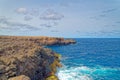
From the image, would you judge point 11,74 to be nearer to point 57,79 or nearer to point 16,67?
point 16,67

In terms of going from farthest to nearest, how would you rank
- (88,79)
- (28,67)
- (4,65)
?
(88,79), (28,67), (4,65)

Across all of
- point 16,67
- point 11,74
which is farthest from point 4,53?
point 11,74

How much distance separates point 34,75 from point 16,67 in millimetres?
A: 7352

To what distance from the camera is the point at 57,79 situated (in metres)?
46.5

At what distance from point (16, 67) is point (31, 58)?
816 centimetres

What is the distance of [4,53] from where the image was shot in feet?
137

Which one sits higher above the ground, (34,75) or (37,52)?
(37,52)

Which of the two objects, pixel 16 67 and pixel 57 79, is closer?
pixel 16 67

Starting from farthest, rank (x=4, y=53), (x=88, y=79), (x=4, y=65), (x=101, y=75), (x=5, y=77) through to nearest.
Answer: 1. (x=101, y=75)
2. (x=88, y=79)
3. (x=4, y=53)
4. (x=4, y=65)
5. (x=5, y=77)

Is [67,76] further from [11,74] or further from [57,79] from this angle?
[11,74]

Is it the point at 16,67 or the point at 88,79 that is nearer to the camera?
the point at 16,67

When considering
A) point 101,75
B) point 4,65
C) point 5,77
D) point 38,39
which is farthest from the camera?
point 38,39

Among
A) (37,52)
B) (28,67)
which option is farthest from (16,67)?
(37,52)

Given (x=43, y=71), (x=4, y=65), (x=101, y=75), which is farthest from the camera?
(x=101, y=75)
